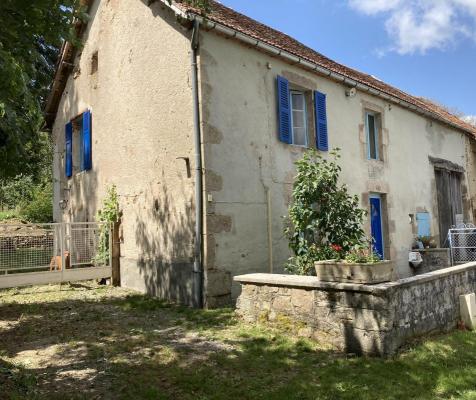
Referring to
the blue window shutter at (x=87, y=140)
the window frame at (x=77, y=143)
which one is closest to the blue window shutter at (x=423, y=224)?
the blue window shutter at (x=87, y=140)

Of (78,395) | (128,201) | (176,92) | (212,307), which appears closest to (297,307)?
(212,307)

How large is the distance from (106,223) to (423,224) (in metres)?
8.91

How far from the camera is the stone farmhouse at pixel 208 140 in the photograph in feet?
24.5

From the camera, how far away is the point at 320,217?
22.5 ft

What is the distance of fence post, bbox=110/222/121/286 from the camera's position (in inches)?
382

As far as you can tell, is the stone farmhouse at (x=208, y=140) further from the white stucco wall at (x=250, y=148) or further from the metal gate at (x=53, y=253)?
the metal gate at (x=53, y=253)

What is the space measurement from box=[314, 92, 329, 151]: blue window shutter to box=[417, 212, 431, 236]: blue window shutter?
4778 mm

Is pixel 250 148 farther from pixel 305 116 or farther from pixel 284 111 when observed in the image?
pixel 305 116

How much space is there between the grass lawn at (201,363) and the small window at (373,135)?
251 inches

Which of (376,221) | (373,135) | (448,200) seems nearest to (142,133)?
(373,135)

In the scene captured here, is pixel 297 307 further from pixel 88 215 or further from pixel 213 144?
pixel 88 215

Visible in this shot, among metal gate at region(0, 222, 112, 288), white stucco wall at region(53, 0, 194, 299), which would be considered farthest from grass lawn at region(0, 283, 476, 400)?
white stucco wall at region(53, 0, 194, 299)

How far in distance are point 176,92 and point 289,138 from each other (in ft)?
7.94

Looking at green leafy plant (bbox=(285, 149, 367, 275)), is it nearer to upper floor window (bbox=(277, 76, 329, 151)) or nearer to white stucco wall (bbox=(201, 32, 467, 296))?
white stucco wall (bbox=(201, 32, 467, 296))
